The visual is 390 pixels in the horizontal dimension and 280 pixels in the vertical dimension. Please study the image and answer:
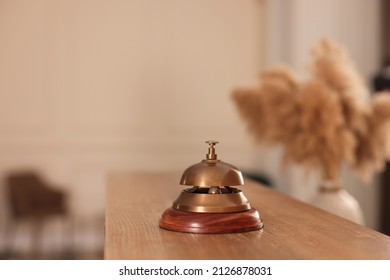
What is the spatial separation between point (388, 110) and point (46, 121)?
3.99 m

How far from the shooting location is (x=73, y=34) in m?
6.20

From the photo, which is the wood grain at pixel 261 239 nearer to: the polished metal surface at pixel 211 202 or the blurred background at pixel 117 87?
the polished metal surface at pixel 211 202

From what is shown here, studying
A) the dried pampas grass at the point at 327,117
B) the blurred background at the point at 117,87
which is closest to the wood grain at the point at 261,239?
the dried pampas grass at the point at 327,117

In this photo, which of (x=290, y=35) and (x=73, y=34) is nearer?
(x=290, y=35)

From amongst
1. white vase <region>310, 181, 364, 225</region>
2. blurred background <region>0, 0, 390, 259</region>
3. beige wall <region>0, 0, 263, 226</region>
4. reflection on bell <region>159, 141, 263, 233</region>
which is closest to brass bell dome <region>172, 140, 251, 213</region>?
reflection on bell <region>159, 141, 263, 233</region>

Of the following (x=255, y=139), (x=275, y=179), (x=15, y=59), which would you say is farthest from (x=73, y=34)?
(x=255, y=139)

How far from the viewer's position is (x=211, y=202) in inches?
53.1

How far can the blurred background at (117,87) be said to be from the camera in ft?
20.1

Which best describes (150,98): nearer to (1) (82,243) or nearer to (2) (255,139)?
(1) (82,243)

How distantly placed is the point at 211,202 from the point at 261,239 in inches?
5.3

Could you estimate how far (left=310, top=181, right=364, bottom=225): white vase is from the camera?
8.45 feet

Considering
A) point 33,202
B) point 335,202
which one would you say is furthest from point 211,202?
point 33,202

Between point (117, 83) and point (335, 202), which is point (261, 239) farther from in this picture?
point (117, 83)

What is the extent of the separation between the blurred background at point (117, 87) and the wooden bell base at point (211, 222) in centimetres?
457
